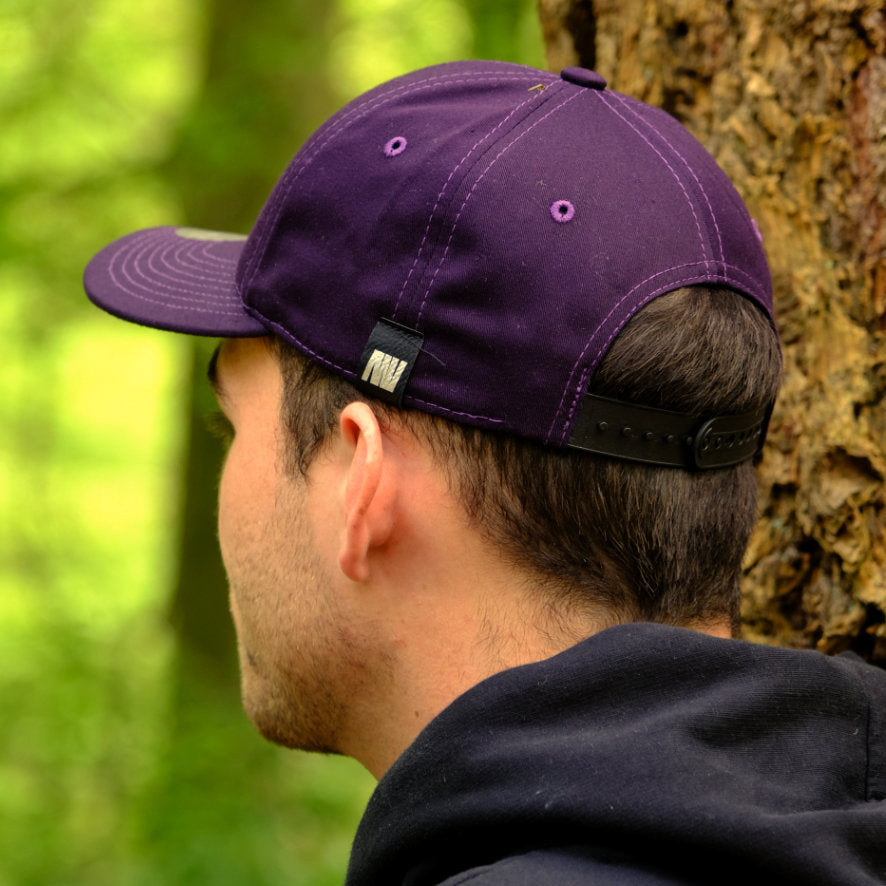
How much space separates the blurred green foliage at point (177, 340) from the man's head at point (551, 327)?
3.63 metres

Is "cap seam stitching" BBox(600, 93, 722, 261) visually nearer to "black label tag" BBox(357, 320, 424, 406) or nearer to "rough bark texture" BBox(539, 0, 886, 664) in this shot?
"black label tag" BBox(357, 320, 424, 406)

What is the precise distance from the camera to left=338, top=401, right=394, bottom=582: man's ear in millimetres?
1682

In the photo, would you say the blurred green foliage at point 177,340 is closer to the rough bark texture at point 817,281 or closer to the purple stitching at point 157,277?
the rough bark texture at point 817,281

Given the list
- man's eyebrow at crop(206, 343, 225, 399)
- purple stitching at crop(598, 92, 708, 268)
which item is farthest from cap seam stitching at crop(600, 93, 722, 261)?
man's eyebrow at crop(206, 343, 225, 399)

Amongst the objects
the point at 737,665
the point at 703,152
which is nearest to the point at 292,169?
the point at 703,152

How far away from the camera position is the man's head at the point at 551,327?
162 centimetres

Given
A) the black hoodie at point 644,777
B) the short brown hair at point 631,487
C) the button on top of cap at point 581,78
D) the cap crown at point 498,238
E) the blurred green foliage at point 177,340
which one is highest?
the button on top of cap at point 581,78

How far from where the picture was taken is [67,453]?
56.7 feet

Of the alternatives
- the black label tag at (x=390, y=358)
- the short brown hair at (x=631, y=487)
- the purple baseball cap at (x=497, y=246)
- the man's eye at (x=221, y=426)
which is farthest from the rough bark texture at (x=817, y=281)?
the man's eye at (x=221, y=426)

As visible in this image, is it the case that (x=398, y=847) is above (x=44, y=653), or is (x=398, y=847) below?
above

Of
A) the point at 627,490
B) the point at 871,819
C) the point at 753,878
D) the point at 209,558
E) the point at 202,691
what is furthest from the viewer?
the point at 209,558

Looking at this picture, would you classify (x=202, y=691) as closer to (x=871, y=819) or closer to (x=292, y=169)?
(x=292, y=169)

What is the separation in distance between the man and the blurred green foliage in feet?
11.3

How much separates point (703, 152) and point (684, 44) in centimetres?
80
